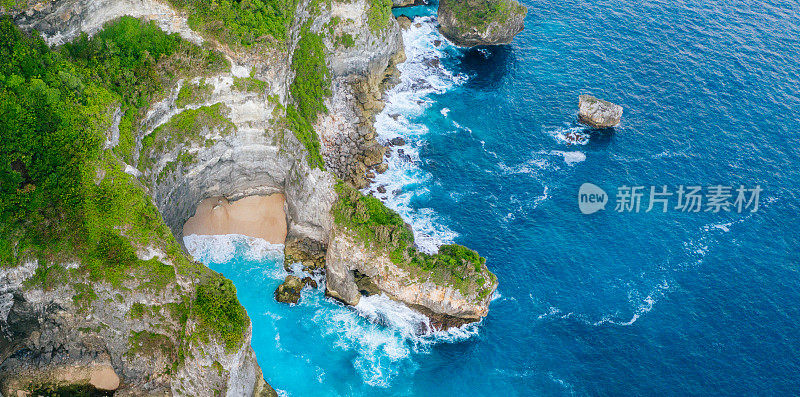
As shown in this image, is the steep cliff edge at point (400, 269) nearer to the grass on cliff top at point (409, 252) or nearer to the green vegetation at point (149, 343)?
the grass on cliff top at point (409, 252)

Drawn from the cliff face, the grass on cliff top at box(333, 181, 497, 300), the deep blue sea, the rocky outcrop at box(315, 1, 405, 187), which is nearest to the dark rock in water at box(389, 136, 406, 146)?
A: the deep blue sea

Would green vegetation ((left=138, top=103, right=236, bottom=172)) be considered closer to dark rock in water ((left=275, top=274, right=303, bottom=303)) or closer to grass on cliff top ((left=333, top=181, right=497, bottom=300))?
grass on cliff top ((left=333, top=181, right=497, bottom=300))

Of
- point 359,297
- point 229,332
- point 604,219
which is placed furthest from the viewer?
point 604,219

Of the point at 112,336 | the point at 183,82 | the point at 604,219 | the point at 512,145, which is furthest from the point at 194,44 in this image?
the point at 604,219

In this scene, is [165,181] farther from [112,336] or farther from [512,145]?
[512,145]

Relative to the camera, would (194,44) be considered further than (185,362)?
Yes

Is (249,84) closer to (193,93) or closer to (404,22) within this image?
(193,93)

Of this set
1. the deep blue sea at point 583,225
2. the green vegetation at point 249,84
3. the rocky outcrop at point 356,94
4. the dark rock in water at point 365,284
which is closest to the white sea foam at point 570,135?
the deep blue sea at point 583,225
